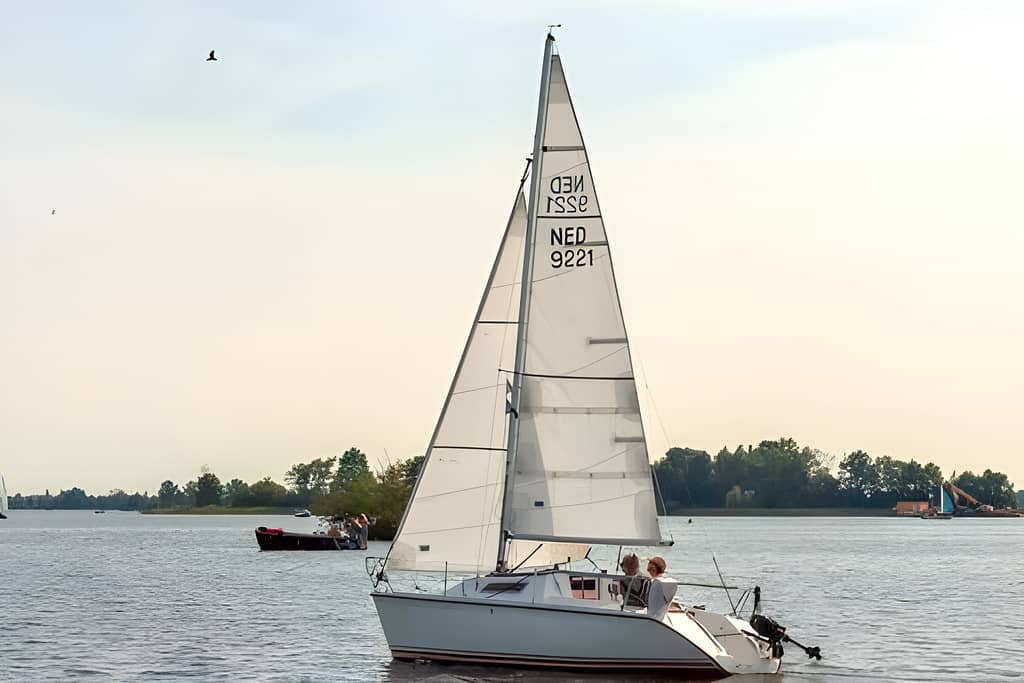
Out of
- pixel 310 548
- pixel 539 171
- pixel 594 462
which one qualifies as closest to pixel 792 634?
pixel 594 462

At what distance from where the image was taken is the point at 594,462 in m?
33.0

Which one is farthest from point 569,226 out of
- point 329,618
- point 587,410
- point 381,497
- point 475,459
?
point 381,497

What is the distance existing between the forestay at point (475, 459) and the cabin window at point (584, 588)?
103 inches

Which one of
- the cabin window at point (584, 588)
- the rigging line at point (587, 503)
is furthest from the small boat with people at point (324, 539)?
the cabin window at point (584, 588)

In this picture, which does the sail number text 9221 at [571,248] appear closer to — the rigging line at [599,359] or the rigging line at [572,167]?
the rigging line at [572,167]

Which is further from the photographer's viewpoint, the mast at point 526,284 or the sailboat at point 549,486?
the mast at point 526,284

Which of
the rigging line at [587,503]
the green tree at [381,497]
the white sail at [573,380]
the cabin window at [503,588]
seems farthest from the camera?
the green tree at [381,497]

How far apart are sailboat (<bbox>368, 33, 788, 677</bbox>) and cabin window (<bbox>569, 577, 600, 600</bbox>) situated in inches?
1.2

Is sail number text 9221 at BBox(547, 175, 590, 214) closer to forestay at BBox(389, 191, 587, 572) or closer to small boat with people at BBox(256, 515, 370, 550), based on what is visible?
forestay at BBox(389, 191, 587, 572)

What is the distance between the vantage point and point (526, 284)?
33.4m

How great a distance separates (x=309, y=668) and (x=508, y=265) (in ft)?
35.2

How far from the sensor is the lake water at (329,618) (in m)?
36.3

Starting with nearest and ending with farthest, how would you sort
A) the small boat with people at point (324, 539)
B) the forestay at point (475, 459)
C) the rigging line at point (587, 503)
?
the rigging line at point (587, 503)
the forestay at point (475, 459)
the small boat with people at point (324, 539)

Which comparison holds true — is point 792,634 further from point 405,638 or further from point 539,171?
point 539,171
